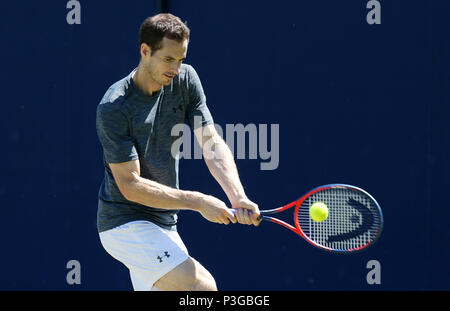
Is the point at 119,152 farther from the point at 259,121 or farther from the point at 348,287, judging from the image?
the point at 348,287

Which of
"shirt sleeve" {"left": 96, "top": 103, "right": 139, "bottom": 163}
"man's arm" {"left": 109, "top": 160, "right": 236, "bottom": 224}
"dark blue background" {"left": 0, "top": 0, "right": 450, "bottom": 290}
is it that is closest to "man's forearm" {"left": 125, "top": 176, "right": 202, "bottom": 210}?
"man's arm" {"left": 109, "top": 160, "right": 236, "bottom": 224}

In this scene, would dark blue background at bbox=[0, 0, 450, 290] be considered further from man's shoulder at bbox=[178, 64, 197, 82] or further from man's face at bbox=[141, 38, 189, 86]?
man's face at bbox=[141, 38, 189, 86]

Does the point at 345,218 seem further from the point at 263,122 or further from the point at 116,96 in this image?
the point at 116,96

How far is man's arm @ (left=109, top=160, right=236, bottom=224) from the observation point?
10.5 feet

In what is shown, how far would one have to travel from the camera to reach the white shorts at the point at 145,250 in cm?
325

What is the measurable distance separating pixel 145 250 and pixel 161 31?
99 centimetres

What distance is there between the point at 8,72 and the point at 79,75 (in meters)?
0.46

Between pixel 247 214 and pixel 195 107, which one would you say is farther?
pixel 195 107

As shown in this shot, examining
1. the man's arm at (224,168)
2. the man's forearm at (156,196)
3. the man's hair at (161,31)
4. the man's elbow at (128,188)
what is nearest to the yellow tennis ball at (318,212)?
the man's arm at (224,168)

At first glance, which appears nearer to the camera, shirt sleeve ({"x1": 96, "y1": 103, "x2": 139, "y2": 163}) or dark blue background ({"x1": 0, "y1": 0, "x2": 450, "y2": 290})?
shirt sleeve ({"x1": 96, "y1": 103, "x2": 139, "y2": 163})

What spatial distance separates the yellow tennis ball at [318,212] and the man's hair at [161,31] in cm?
100

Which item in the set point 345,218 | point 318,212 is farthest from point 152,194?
point 345,218

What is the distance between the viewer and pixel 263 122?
14.6 feet

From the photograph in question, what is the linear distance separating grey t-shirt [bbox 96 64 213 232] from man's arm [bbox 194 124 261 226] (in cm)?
7
